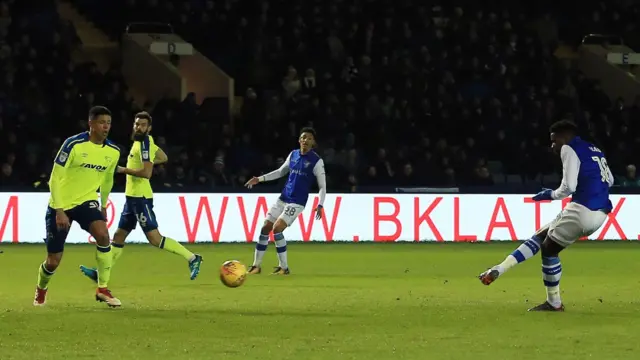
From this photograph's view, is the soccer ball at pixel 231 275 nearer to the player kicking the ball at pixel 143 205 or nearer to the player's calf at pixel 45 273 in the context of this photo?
the player kicking the ball at pixel 143 205

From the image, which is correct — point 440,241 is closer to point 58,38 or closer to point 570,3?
point 58,38

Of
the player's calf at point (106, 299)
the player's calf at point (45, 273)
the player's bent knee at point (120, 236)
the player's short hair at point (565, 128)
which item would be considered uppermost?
the player's short hair at point (565, 128)

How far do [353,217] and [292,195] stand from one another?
7046 mm

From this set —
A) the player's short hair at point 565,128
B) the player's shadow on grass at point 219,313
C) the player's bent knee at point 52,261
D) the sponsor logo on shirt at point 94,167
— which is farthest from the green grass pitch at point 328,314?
the player's short hair at point 565,128

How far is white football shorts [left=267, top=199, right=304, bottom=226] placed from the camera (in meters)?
17.8

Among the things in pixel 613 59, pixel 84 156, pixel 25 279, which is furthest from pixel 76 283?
pixel 613 59

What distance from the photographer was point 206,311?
1227cm

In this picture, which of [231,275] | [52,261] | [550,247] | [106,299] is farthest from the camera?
[231,275]

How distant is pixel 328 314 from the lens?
12.0 metres

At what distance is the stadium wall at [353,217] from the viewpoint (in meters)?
23.8

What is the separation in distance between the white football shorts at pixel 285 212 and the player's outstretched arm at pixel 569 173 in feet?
20.7

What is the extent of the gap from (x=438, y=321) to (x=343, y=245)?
12897 millimetres

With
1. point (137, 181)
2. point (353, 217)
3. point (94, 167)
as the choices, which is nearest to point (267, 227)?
point (137, 181)

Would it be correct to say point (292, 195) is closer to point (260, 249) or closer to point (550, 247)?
point (260, 249)
